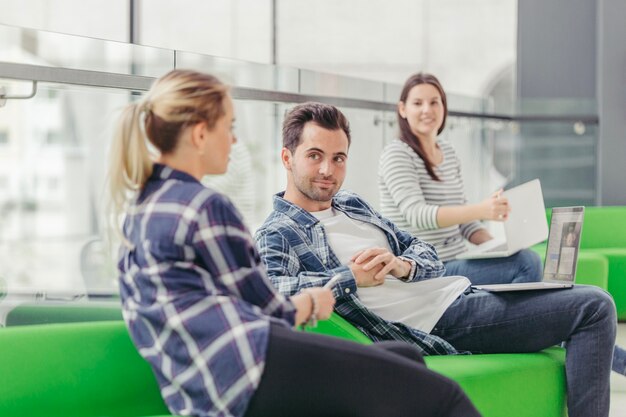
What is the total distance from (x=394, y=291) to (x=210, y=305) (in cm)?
113

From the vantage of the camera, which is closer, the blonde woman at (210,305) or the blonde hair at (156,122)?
the blonde woman at (210,305)

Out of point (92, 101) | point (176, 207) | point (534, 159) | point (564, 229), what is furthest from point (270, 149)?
point (534, 159)

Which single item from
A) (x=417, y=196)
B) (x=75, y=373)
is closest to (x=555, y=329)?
(x=417, y=196)

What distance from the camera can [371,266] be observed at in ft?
8.70

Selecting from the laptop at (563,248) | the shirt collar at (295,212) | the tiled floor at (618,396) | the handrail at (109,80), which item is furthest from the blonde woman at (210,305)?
the tiled floor at (618,396)

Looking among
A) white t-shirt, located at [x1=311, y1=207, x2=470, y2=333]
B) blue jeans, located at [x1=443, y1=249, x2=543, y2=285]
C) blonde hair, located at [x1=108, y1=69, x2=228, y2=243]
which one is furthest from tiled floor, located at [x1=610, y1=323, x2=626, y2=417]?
blonde hair, located at [x1=108, y1=69, x2=228, y2=243]

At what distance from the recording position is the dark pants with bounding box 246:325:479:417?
1.86 m

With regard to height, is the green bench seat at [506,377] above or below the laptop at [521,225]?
below

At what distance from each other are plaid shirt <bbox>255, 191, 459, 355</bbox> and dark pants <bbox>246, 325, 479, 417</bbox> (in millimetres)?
633

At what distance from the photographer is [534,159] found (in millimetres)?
7496

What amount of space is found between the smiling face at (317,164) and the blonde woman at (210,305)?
82cm

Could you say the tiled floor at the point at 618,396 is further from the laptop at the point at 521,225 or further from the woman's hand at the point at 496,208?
the woman's hand at the point at 496,208

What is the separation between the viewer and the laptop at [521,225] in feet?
12.2

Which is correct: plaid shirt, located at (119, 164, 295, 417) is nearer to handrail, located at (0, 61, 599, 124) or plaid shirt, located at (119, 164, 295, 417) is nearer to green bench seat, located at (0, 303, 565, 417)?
green bench seat, located at (0, 303, 565, 417)
